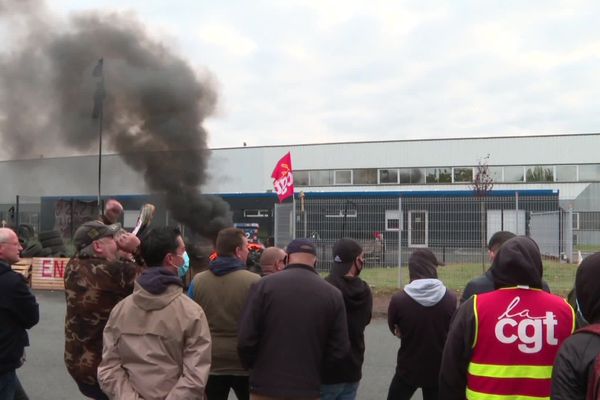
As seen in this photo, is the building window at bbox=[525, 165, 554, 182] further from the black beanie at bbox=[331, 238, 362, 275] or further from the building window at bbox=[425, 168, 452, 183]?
the black beanie at bbox=[331, 238, 362, 275]

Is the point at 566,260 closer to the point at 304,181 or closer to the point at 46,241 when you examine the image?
the point at 46,241

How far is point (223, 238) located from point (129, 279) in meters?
0.69

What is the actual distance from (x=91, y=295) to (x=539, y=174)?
114 ft

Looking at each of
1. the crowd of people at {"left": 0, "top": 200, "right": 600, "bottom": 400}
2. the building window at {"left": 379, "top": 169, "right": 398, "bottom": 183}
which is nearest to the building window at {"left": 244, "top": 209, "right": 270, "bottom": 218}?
the building window at {"left": 379, "top": 169, "right": 398, "bottom": 183}

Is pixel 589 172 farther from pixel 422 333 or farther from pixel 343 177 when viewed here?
pixel 422 333

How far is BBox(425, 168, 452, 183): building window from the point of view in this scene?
35531 millimetres

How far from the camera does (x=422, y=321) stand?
13.5 feet

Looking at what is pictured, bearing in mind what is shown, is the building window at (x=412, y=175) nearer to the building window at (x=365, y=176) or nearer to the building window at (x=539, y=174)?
the building window at (x=365, y=176)

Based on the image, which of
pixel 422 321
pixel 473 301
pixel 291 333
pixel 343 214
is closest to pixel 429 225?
pixel 343 214

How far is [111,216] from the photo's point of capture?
6.00 meters

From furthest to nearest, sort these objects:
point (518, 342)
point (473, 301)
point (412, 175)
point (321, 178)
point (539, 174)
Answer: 1. point (321, 178)
2. point (412, 175)
3. point (539, 174)
4. point (473, 301)
5. point (518, 342)

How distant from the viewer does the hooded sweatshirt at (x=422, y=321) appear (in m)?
4.10

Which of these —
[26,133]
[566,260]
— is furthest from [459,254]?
[26,133]

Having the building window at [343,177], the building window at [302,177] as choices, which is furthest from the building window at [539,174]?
the building window at [302,177]
